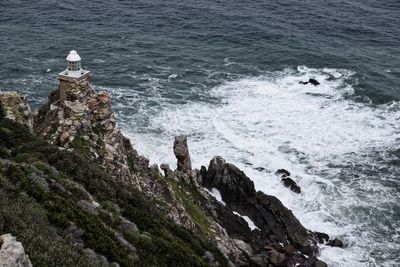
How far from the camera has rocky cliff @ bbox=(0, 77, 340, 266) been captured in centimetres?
2248

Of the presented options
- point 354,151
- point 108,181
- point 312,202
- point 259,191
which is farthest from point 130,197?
point 354,151

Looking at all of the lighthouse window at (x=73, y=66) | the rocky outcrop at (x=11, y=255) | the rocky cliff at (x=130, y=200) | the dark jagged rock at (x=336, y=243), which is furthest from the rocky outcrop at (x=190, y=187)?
the rocky outcrop at (x=11, y=255)

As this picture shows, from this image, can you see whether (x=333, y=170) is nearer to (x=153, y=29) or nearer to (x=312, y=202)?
(x=312, y=202)

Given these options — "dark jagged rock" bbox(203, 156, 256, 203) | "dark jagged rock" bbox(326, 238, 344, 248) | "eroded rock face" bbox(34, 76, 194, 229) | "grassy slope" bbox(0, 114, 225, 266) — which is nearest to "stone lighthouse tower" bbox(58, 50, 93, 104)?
"eroded rock face" bbox(34, 76, 194, 229)

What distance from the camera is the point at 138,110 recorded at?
72.2 metres

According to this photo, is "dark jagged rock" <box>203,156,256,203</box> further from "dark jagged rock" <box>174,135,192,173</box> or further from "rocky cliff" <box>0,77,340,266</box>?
"dark jagged rock" <box>174,135,192,173</box>

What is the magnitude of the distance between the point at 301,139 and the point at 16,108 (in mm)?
40742

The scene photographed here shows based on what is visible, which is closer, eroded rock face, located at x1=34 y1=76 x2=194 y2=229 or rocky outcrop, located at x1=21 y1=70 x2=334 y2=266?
eroded rock face, located at x1=34 y1=76 x2=194 y2=229

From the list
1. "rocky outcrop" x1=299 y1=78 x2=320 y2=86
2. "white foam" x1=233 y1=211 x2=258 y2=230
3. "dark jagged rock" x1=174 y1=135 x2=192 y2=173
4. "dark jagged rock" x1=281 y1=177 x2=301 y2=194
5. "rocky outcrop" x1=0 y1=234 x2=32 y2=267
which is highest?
"rocky outcrop" x1=0 y1=234 x2=32 y2=267

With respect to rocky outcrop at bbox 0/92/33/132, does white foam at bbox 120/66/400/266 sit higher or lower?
lower

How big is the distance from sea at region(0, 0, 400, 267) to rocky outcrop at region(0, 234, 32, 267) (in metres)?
37.6

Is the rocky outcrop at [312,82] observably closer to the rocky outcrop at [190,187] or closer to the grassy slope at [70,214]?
the rocky outcrop at [190,187]

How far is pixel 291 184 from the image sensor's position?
56.2 meters

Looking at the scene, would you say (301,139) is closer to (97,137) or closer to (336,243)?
(336,243)
